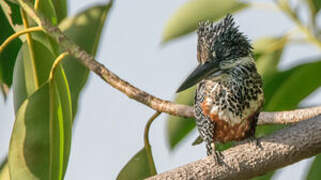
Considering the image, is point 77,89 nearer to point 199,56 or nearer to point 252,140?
point 199,56

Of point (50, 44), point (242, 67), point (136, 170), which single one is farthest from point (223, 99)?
point (50, 44)

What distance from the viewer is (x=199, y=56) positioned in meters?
3.71

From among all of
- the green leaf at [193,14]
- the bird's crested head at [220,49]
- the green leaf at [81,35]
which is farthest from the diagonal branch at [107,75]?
the green leaf at [193,14]

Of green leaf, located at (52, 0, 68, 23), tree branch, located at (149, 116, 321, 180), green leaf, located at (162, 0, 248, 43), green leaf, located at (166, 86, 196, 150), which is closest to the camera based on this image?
tree branch, located at (149, 116, 321, 180)

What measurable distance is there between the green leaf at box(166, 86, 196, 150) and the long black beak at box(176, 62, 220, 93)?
1.76 feet

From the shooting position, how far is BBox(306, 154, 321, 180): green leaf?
3924mm

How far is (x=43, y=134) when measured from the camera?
3.54 m

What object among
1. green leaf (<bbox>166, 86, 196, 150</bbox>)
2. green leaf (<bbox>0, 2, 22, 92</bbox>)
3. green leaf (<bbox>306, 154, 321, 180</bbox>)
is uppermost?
green leaf (<bbox>0, 2, 22, 92</bbox>)

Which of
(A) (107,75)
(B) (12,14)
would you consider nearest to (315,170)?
(A) (107,75)

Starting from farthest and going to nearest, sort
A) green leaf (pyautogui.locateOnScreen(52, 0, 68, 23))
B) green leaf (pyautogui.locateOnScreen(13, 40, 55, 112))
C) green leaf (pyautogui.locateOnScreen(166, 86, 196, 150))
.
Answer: green leaf (pyautogui.locateOnScreen(52, 0, 68, 23))
green leaf (pyautogui.locateOnScreen(166, 86, 196, 150))
green leaf (pyautogui.locateOnScreen(13, 40, 55, 112))

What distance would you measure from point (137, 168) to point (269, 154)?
0.79 metres

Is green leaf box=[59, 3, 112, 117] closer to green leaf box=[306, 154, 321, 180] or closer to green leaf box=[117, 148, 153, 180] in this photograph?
green leaf box=[117, 148, 153, 180]

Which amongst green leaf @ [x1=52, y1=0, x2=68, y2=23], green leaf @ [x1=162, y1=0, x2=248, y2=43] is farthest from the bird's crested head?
green leaf @ [x1=52, y1=0, x2=68, y2=23]

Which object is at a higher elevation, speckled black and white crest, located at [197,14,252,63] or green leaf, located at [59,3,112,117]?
green leaf, located at [59,3,112,117]
